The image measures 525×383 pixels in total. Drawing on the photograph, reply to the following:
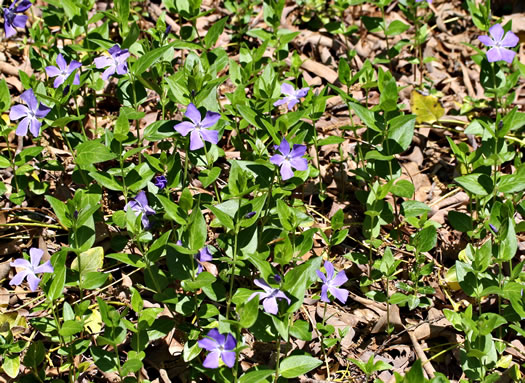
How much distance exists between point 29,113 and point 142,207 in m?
0.87

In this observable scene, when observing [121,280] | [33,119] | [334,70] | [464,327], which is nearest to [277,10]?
[334,70]

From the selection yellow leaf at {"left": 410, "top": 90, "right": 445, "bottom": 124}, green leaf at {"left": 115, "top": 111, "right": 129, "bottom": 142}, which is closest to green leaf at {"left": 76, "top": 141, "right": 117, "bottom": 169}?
green leaf at {"left": 115, "top": 111, "right": 129, "bottom": 142}

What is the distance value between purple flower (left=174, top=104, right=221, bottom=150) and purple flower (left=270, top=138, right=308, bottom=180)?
338 millimetres

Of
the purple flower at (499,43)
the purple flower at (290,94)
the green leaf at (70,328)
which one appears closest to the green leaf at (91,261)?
the green leaf at (70,328)

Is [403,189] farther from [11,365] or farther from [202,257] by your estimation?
[11,365]

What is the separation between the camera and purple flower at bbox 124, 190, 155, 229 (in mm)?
3387

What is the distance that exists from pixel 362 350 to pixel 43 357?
1.67m

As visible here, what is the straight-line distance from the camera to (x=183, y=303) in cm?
321

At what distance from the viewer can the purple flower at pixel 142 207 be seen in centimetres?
339

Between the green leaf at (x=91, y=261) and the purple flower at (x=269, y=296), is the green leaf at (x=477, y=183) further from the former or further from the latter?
the green leaf at (x=91, y=261)

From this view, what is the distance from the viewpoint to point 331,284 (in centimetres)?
331

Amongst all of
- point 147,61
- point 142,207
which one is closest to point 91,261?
point 142,207

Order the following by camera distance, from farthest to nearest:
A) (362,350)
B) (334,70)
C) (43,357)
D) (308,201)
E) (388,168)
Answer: (334,70) → (308,201) → (388,168) → (362,350) → (43,357)

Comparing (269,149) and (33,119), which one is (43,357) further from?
(269,149)
